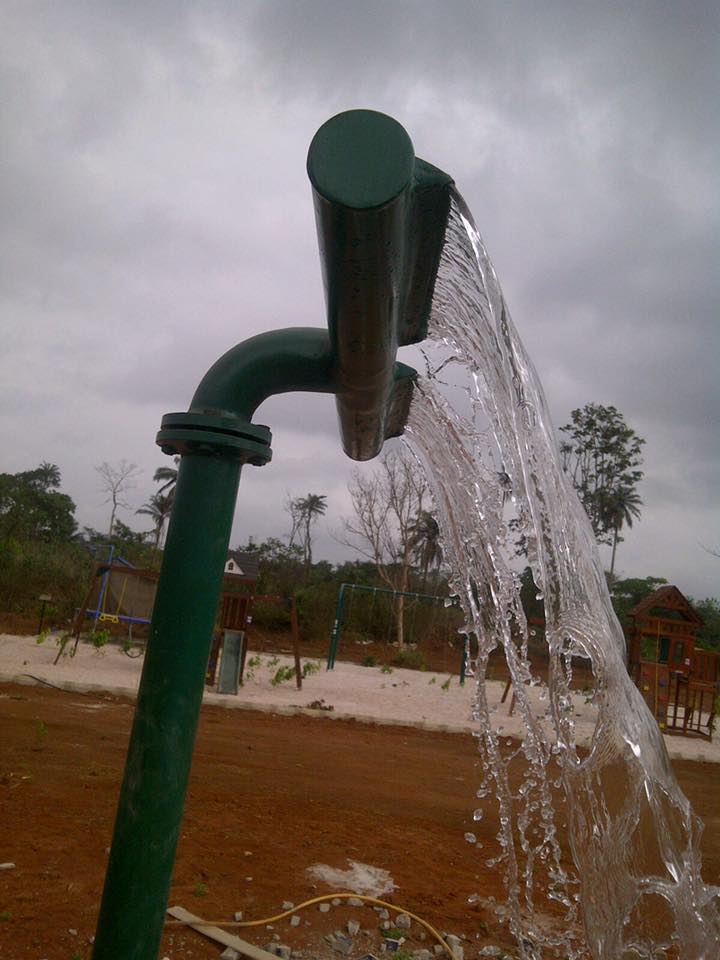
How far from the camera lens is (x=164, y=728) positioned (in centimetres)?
129

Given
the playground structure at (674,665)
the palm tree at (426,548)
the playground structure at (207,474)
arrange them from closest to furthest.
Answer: the playground structure at (207,474) < the playground structure at (674,665) < the palm tree at (426,548)

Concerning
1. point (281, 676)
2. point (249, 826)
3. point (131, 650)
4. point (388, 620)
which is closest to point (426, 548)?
point (388, 620)

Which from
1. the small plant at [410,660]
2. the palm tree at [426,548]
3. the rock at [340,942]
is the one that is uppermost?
the palm tree at [426,548]

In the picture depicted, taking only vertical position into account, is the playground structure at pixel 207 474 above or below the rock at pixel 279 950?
above

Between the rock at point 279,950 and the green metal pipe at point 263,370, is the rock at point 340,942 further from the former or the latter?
the green metal pipe at point 263,370

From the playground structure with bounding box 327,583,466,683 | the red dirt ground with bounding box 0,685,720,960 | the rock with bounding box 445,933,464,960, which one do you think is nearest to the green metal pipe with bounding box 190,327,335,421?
the red dirt ground with bounding box 0,685,720,960

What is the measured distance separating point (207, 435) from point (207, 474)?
72 mm

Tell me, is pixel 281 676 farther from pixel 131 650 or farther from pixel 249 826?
pixel 249 826

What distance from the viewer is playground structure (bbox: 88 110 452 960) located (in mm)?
1120

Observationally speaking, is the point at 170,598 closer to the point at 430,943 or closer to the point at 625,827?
the point at 625,827

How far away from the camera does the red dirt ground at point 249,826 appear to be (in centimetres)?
324

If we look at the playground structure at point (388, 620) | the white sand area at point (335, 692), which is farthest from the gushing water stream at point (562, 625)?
the playground structure at point (388, 620)

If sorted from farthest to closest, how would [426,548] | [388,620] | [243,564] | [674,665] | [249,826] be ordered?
[426,548] → [388,620] → [243,564] → [674,665] → [249,826]

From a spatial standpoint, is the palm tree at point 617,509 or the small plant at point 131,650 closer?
the small plant at point 131,650
